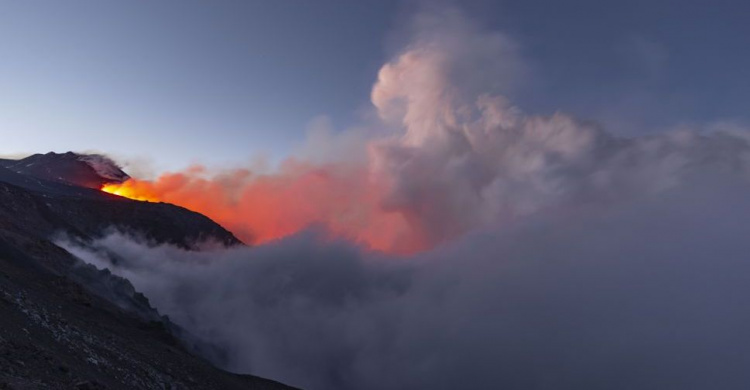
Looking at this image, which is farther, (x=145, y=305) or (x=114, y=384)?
(x=145, y=305)

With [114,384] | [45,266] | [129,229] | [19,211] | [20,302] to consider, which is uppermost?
[129,229]

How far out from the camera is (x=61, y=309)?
48.4 meters

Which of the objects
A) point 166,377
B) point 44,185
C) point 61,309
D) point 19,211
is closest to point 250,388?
point 166,377

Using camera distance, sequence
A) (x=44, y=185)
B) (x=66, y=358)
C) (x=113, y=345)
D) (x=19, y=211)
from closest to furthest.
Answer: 1. (x=66, y=358)
2. (x=113, y=345)
3. (x=19, y=211)
4. (x=44, y=185)

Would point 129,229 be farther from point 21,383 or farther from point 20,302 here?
point 21,383

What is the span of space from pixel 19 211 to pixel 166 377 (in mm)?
86547

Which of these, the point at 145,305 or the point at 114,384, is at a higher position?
the point at 145,305

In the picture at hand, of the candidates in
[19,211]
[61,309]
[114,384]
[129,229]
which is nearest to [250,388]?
[61,309]

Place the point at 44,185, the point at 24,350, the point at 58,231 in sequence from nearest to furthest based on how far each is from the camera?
the point at 24,350 < the point at 58,231 < the point at 44,185

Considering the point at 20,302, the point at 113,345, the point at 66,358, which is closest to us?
the point at 66,358

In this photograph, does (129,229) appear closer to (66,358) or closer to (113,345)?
(113,345)

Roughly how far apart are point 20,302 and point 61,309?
29.0ft

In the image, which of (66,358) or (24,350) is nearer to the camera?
(24,350)

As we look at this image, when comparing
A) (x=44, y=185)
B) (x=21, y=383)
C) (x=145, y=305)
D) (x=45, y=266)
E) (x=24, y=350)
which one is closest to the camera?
(x=21, y=383)
